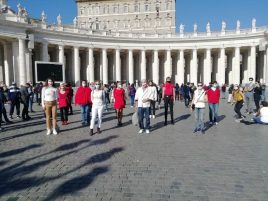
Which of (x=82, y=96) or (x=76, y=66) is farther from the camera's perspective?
(x=76, y=66)

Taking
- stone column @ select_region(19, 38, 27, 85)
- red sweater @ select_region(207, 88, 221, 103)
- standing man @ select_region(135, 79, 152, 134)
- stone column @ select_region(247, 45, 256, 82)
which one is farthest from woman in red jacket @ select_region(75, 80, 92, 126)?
stone column @ select_region(247, 45, 256, 82)

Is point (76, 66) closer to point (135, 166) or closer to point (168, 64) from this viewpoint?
point (168, 64)

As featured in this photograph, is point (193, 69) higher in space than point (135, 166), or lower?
higher

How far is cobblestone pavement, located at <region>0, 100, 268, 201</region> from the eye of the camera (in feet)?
15.9

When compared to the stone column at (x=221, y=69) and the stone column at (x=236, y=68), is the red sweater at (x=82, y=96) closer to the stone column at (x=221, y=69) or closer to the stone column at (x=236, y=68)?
the stone column at (x=221, y=69)

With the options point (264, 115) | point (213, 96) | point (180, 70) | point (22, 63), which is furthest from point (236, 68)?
point (213, 96)

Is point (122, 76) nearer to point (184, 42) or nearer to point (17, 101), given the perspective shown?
point (184, 42)

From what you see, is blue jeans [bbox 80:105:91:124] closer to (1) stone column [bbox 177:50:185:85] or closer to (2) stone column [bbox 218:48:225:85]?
(1) stone column [bbox 177:50:185:85]

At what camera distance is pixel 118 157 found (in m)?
7.08

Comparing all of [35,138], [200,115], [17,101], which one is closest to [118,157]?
[35,138]

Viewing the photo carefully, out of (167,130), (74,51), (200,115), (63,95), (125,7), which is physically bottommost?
(167,130)

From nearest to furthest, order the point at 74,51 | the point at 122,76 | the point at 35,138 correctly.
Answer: the point at 35,138
the point at 74,51
the point at 122,76

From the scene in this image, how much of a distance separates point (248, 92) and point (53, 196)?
1423cm

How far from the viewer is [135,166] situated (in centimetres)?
632
